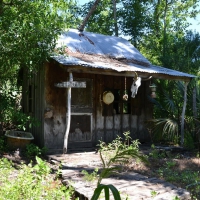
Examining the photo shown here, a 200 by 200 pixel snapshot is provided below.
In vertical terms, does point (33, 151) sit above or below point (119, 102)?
below

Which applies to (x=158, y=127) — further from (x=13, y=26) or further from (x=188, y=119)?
(x=13, y=26)

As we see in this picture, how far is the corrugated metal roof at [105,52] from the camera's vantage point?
28.4 feet

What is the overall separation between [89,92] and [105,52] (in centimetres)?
172

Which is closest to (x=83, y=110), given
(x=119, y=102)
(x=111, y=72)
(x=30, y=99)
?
(x=119, y=102)

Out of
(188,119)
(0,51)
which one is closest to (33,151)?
(0,51)

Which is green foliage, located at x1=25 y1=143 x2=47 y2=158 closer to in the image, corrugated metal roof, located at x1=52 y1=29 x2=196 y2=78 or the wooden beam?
the wooden beam

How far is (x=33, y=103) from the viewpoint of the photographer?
29.9 ft

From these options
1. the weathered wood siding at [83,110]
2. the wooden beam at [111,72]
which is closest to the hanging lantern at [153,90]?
the weathered wood siding at [83,110]

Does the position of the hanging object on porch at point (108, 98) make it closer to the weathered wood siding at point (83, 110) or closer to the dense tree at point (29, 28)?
the weathered wood siding at point (83, 110)

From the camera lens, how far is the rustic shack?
26.2ft

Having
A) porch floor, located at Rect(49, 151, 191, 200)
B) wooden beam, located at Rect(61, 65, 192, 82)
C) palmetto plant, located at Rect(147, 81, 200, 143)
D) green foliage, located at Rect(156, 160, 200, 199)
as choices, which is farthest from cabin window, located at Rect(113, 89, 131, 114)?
green foliage, located at Rect(156, 160, 200, 199)

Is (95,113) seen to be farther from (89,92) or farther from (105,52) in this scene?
(105,52)

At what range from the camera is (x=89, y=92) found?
9102 millimetres

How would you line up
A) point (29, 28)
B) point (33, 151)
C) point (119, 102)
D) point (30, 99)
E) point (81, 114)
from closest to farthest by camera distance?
point (29, 28)
point (33, 151)
point (81, 114)
point (30, 99)
point (119, 102)
